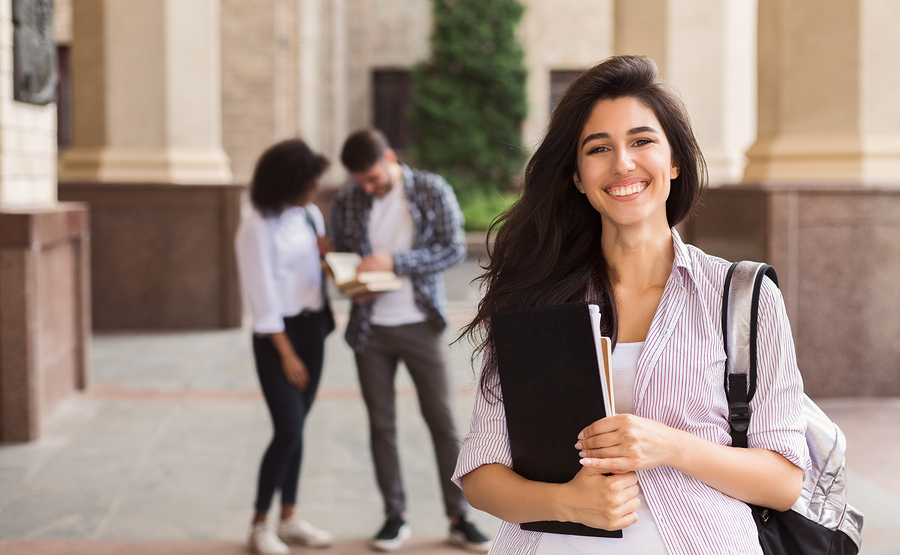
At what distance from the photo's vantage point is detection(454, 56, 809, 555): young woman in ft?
5.74

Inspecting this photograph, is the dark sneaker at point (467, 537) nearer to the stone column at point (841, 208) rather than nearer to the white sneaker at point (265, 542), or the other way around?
the white sneaker at point (265, 542)

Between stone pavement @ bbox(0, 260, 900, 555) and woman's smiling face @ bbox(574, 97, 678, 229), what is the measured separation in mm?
1490

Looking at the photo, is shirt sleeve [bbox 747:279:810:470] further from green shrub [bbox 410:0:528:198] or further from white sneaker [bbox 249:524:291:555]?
green shrub [bbox 410:0:528:198]

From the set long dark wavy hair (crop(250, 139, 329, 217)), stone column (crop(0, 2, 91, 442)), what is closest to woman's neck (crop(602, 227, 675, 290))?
long dark wavy hair (crop(250, 139, 329, 217))

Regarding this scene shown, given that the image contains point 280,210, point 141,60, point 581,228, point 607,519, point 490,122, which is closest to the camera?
point 607,519

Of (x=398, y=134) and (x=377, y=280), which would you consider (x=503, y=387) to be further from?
(x=398, y=134)

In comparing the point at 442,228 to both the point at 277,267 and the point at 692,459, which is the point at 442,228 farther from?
the point at 692,459

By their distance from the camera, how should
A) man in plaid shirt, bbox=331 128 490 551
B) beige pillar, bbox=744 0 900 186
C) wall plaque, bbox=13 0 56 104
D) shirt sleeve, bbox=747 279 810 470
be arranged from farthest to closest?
beige pillar, bbox=744 0 900 186, wall plaque, bbox=13 0 56 104, man in plaid shirt, bbox=331 128 490 551, shirt sleeve, bbox=747 279 810 470

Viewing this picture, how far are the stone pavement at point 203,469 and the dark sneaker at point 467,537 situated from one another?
0.19 ft

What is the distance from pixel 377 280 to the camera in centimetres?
442

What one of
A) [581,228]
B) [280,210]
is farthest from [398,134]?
[581,228]

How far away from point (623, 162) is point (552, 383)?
481 millimetres

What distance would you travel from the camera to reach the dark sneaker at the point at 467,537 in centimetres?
441

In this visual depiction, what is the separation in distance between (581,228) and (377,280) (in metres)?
2.41
